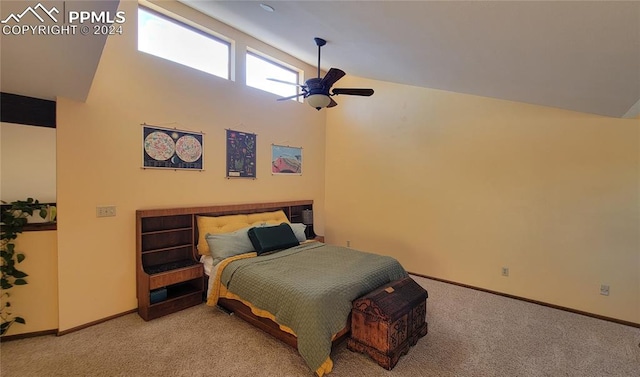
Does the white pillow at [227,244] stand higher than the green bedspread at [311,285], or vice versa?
the white pillow at [227,244]

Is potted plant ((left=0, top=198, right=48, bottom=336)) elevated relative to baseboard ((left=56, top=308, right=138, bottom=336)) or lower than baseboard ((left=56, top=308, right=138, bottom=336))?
elevated

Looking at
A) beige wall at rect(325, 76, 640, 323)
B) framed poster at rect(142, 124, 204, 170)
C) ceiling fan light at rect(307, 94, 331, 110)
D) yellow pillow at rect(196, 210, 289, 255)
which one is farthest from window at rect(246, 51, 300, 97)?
yellow pillow at rect(196, 210, 289, 255)

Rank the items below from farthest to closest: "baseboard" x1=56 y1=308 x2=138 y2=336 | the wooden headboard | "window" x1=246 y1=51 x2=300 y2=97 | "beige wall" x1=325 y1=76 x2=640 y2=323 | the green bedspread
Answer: "window" x1=246 y1=51 x2=300 y2=97, "beige wall" x1=325 y1=76 x2=640 y2=323, the wooden headboard, "baseboard" x1=56 y1=308 x2=138 y2=336, the green bedspread

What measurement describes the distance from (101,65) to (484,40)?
141 inches

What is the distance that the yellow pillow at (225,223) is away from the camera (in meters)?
3.49

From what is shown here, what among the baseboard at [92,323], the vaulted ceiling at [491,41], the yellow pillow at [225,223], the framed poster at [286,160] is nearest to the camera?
the vaulted ceiling at [491,41]

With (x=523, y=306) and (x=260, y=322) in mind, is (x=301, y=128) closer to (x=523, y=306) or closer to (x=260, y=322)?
(x=260, y=322)

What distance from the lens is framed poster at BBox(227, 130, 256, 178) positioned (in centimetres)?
402

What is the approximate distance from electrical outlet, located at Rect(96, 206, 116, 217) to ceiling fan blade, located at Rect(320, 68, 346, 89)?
2.65 meters

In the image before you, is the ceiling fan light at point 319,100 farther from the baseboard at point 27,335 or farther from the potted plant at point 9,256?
the baseboard at point 27,335

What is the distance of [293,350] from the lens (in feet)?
8.14

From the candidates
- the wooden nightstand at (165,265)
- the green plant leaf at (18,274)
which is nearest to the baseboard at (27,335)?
the green plant leaf at (18,274)

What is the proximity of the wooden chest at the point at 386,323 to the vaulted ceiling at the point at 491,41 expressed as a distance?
215 cm

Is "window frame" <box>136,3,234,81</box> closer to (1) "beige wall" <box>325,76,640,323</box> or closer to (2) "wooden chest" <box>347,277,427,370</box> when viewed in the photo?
(1) "beige wall" <box>325,76,640,323</box>
